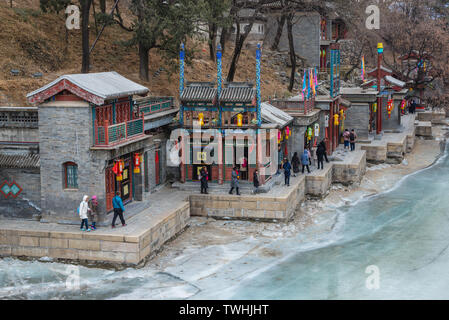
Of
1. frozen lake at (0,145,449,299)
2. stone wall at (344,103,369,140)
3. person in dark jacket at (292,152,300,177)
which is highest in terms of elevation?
stone wall at (344,103,369,140)

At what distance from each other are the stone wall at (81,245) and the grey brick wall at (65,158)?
49.7 inches

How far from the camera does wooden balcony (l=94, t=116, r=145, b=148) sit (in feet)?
82.4

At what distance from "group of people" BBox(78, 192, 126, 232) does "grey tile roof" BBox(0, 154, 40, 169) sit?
284 cm

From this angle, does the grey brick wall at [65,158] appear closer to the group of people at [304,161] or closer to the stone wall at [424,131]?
the group of people at [304,161]

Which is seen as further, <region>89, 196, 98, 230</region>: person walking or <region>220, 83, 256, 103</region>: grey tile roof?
<region>220, 83, 256, 103</region>: grey tile roof

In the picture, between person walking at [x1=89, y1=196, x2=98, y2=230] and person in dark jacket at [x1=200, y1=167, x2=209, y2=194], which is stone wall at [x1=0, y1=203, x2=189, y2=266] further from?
person in dark jacket at [x1=200, y1=167, x2=209, y2=194]

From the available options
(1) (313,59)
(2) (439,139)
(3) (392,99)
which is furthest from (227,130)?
(1) (313,59)

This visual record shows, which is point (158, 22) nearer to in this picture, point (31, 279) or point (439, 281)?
point (31, 279)

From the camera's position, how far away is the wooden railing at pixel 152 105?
31.2 m

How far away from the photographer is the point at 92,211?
24922 mm

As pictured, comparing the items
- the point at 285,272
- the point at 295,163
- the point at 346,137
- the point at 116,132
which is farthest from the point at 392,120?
the point at 116,132

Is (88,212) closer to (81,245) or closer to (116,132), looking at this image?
(81,245)

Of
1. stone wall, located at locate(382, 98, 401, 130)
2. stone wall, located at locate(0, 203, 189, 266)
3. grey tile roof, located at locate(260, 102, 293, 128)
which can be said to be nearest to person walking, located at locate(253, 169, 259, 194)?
grey tile roof, located at locate(260, 102, 293, 128)

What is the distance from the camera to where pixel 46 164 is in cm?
2558
